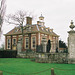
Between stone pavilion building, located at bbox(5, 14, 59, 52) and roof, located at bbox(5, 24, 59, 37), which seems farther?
roof, located at bbox(5, 24, 59, 37)

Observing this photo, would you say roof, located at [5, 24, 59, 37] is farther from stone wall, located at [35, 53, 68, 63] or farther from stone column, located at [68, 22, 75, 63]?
stone column, located at [68, 22, 75, 63]

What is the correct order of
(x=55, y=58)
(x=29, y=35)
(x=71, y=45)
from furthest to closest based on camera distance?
(x=29, y=35)
(x=55, y=58)
(x=71, y=45)

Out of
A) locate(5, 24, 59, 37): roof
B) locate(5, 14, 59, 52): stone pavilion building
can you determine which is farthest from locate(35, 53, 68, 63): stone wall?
locate(5, 24, 59, 37): roof

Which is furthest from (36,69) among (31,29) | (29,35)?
(31,29)

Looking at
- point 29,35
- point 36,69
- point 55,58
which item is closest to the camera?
point 36,69

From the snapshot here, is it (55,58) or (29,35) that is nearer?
(55,58)

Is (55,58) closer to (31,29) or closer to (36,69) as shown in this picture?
(36,69)

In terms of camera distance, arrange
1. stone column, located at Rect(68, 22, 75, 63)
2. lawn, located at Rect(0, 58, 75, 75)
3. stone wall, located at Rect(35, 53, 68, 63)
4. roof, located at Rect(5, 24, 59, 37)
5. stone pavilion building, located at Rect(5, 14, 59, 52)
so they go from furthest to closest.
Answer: roof, located at Rect(5, 24, 59, 37) < stone pavilion building, located at Rect(5, 14, 59, 52) < stone wall, located at Rect(35, 53, 68, 63) < stone column, located at Rect(68, 22, 75, 63) < lawn, located at Rect(0, 58, 75, 75)

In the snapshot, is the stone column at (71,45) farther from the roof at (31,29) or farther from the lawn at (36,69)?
the roof at (31,29)

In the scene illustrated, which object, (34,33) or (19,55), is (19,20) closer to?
(34,33)

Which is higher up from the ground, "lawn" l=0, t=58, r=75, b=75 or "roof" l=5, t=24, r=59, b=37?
"roof" l=5, t=24, r=59, b=37

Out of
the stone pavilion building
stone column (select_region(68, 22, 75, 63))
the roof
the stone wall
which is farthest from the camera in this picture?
→ the roof

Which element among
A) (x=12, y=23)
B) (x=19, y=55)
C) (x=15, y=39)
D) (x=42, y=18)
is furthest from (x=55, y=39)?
(x=19, y=55)

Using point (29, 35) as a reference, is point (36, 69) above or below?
below
